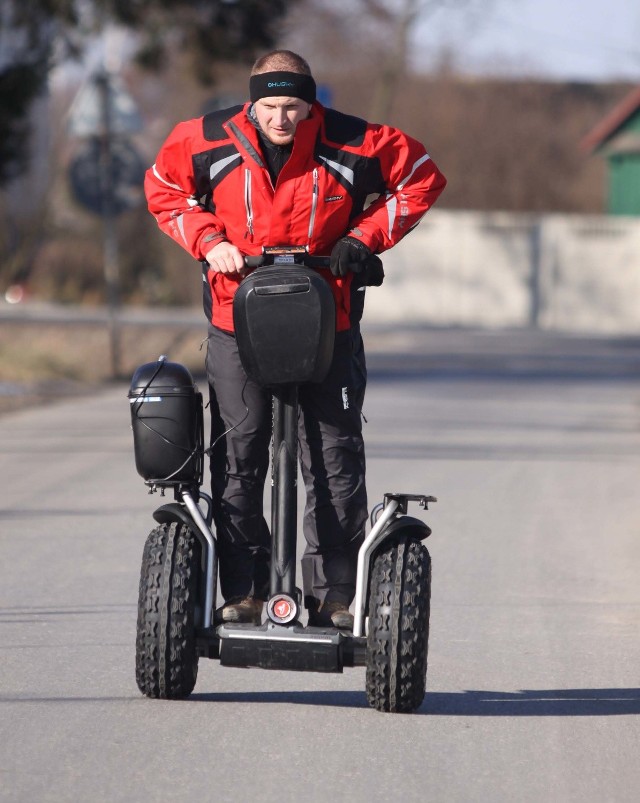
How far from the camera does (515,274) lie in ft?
110

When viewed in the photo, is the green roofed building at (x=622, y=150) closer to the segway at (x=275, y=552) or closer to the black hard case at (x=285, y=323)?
the segway at (x=275, y=552)

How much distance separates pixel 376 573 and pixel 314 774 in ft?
2.22

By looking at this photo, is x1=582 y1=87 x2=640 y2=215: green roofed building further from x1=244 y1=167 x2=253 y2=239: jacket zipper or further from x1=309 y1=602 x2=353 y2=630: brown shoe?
x1=244 y1=167 x2=253 y2=239: jacket zipper

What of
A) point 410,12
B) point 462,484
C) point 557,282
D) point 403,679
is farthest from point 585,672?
point 410,12

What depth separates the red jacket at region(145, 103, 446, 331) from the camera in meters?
4.75

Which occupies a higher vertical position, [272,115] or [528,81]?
[528,81]

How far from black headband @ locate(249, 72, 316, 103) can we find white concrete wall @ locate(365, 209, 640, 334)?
2736 centimetres

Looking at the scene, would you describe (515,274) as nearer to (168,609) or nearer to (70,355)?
(70,355)

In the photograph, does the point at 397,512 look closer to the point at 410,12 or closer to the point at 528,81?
the point at 410,12

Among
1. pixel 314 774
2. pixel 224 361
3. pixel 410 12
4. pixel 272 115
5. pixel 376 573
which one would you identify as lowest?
pixel 314 774

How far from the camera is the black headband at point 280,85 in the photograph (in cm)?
470

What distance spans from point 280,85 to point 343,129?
236 mm

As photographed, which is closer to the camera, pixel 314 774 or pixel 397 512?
pixel 314 774

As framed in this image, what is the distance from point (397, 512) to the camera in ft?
16.1
